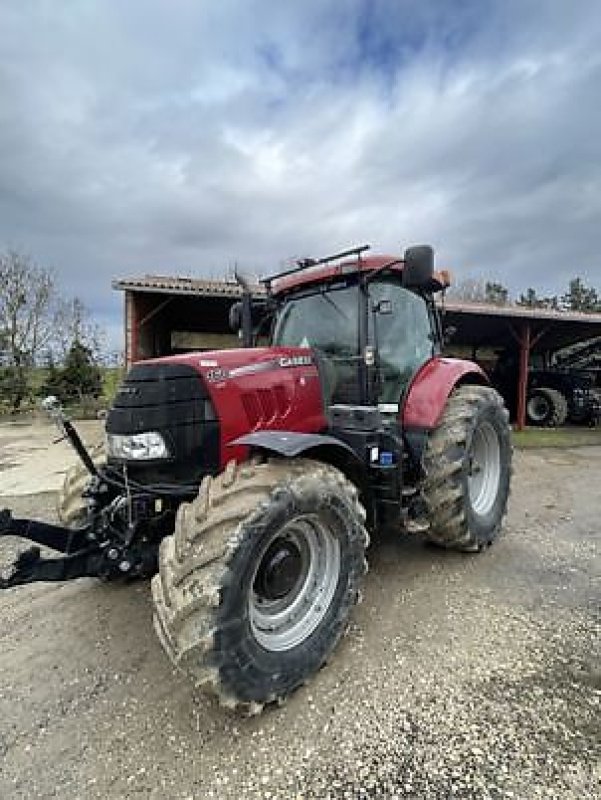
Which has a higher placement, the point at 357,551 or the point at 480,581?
the point at 357,551

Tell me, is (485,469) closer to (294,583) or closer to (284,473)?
(294,583)

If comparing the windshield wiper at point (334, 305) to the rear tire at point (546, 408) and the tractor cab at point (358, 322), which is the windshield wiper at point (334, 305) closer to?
the tractor cab at point (358, 322)

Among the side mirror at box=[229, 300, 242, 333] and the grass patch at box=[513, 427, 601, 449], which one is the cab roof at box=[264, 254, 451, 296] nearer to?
the side mirror at box=[229, 300, 242, 333]

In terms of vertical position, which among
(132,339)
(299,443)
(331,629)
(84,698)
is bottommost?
(84,698)

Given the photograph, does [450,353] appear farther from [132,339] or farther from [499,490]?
[499,490]

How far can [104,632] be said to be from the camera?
9.27 feet

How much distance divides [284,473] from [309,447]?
0.21 m

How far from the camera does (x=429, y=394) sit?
11.4ft

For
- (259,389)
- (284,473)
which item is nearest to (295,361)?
(259,389)

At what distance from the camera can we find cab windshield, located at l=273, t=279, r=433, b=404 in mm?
3277

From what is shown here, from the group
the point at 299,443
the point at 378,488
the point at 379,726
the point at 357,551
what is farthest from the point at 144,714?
the point at 378,488

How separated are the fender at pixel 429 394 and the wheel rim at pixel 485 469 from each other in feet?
1.96

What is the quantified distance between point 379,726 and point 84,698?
1.36m

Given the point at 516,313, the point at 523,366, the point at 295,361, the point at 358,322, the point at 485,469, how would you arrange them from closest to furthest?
the point at 295,361
the point at 358,322
the point at 485,469
the point at 516,313
the point at 523,366
